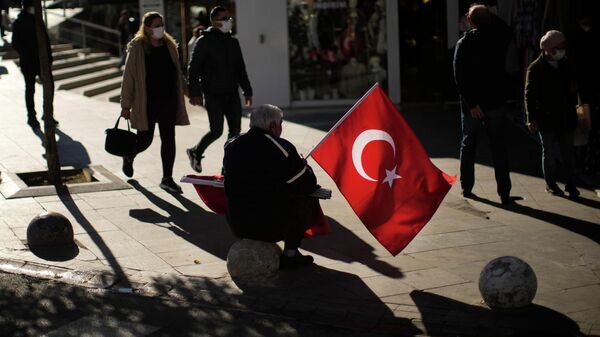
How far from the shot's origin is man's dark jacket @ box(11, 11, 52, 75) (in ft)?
51.3

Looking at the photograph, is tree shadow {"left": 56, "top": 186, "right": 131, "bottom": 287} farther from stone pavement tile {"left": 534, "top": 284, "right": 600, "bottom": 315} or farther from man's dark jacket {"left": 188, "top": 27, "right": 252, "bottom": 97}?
stone pavement tile {"left": 534, "top": 284, "right": 600, "bottom": 315}

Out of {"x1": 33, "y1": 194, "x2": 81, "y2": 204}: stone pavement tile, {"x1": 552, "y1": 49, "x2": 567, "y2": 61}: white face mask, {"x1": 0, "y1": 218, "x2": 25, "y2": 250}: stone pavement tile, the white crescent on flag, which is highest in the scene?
{"x1": 552, "y1": 49, "x2": 567, "y2": 61}: white face mask

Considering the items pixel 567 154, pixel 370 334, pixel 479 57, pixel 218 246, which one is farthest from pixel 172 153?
pixel 370 334

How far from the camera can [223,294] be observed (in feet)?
25.3

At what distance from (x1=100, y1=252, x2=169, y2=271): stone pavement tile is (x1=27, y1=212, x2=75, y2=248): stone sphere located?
545 mm

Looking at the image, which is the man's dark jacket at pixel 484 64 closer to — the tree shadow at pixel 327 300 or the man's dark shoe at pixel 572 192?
the man's dark shoe at pixel 572 192

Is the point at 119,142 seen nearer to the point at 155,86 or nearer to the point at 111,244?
the point at 155,86

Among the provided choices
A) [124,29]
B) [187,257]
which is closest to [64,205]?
[187,257]

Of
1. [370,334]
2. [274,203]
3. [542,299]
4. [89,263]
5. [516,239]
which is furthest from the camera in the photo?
[516,239]

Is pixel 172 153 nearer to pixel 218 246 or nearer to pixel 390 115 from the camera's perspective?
pixel 218 246

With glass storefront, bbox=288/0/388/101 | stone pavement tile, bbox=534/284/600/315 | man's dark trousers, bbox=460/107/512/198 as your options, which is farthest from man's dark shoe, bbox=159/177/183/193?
glass storefront, bbox=288/0/388/101

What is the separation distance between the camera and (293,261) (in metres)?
8.26

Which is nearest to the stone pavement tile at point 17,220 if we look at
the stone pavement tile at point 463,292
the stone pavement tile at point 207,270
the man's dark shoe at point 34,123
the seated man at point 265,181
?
the stone pavement tile at point 207,270

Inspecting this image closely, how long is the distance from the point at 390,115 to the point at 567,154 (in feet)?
10.4
